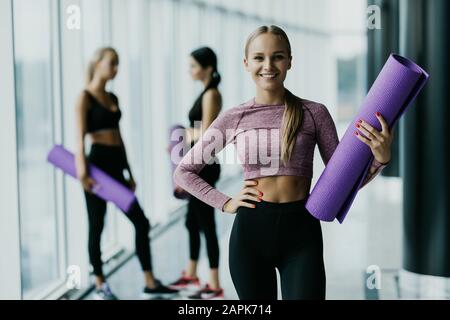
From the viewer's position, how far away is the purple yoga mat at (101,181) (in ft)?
10.4

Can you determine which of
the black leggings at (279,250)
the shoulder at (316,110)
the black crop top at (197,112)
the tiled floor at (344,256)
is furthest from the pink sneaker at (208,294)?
the shoulder at (316,110)

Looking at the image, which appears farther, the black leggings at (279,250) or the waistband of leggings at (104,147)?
the waistband of leggings at (104,147)

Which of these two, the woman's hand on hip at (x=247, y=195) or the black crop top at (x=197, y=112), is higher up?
the black crop top at (x=197, y=112)

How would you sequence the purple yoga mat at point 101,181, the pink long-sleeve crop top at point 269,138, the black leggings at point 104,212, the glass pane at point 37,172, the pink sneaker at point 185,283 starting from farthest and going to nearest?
the pink sneaker at point 185,283 → the glass pane at point 37,172 → the black leggings at point 104,212 → the purple yoga mat at point 101,181 → the pink long-sleeve crop top at point 269,138

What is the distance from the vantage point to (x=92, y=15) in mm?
4719

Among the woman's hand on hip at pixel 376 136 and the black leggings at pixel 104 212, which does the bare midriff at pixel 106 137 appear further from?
the woman's hand on hip at pixel 376 136

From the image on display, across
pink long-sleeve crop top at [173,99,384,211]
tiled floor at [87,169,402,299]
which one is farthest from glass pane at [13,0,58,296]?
pink long-sleeve crop top at [173,99,384,211]

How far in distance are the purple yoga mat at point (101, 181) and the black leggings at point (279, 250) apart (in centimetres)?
139

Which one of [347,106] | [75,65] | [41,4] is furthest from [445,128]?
[347,106]

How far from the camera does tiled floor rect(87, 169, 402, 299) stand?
3697 millimetres

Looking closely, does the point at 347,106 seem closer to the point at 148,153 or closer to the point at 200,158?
the point at 148,153

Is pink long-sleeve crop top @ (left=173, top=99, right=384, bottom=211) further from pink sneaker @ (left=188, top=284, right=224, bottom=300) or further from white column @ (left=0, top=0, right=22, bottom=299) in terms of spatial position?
pink sneaker @ (left=188, top=284, right=224, bottom=300)

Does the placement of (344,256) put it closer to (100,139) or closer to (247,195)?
(100,139)

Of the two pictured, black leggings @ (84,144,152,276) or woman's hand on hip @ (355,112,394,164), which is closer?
woman's hand on hip @ (355,112,394,164)
